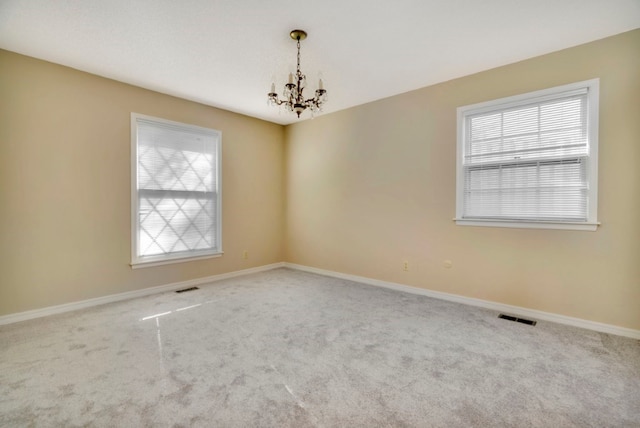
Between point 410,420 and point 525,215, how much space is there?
2.41m

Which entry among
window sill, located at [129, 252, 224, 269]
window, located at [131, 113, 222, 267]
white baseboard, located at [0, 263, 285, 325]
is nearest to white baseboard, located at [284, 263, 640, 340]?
white baseboard, located at [0, 263, 285, 325]

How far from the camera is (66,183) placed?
3148 mm

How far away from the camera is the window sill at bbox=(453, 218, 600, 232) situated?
270 cm

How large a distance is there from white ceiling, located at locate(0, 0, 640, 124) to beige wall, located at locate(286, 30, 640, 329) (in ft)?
0.84

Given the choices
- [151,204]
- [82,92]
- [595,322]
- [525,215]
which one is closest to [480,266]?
[525,215]

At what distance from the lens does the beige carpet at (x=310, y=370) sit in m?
1.61

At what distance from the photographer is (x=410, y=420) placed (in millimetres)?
1565

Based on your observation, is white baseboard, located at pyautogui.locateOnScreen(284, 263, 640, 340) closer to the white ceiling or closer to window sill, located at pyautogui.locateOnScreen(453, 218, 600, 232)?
window sill, located at pyautogui.locateOnScreen(453, 218, 600, 232)

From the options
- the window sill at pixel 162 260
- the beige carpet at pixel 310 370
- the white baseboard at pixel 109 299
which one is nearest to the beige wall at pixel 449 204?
the beige carpet at pixel 310 370

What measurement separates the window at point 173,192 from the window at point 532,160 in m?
3.33

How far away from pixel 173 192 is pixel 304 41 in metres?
2.56

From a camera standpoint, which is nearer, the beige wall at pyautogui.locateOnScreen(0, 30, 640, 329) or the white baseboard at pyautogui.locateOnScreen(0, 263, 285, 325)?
the beige wall at pyautogui.locateOnScreen(0, 30, 640, 329)

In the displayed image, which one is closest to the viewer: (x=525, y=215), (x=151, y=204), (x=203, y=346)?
(x=203, y=346)

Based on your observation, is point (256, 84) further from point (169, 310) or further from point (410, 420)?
point (410, 420)
